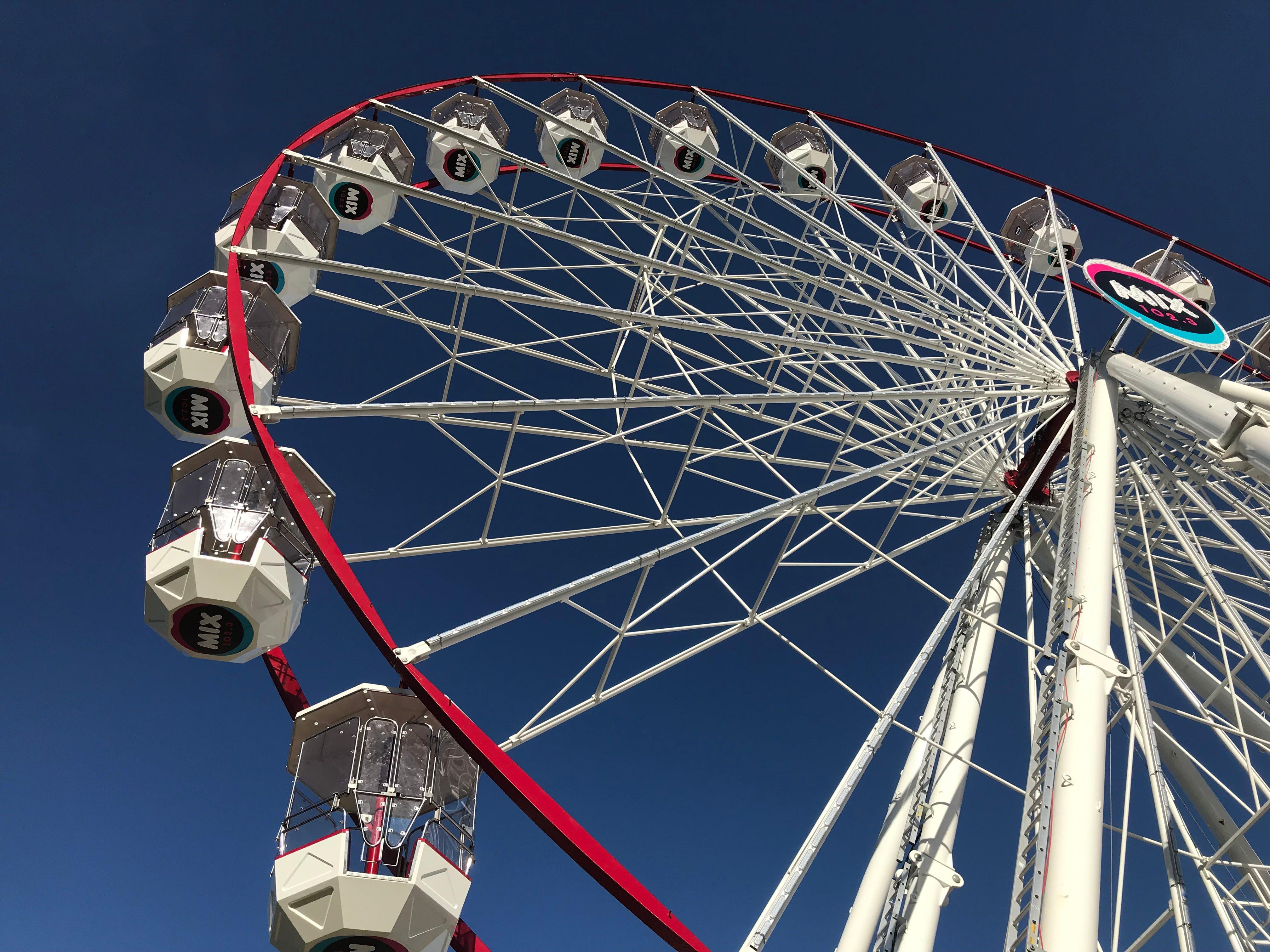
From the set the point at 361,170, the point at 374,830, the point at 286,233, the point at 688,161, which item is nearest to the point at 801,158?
the point at 688,161

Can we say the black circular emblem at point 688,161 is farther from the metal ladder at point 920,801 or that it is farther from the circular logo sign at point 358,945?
the circular logo sign at point 358,945

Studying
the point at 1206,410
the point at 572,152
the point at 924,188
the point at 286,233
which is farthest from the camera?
the point at 924,188

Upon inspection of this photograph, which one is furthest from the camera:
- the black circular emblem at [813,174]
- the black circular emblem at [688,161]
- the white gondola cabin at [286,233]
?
the black circular emblem at [813,174]

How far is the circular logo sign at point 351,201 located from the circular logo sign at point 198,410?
408 cm

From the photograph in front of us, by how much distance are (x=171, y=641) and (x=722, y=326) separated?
5.60 meters

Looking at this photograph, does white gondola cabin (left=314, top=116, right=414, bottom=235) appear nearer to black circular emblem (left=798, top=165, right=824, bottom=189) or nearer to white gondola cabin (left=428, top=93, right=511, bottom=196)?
white gondola cabin (left=428, top=93, right=511, bottom=196)

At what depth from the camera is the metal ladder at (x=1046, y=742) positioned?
251 inches

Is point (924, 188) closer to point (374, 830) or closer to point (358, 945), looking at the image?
point (374, 830)

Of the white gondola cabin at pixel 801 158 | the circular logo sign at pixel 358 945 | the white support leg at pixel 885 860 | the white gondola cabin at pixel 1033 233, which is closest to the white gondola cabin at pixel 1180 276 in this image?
the white gondola cabin at pixel 1033 233

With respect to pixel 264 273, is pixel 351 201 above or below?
above

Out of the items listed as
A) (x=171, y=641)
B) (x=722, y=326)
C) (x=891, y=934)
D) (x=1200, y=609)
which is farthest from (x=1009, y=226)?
(x=171, y=641)

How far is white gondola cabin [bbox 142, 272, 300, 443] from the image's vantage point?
35.4 feet

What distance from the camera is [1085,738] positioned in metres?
6.98

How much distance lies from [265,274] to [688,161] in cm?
741
